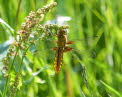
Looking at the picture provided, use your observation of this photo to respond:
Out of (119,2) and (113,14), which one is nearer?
(113,14)

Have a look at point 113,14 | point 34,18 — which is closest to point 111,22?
point 113,14

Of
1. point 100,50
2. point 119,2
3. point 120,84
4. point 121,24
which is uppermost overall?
point 119,2

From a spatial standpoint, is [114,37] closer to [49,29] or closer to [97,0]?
[97,0]

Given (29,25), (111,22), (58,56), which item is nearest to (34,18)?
(29,25)

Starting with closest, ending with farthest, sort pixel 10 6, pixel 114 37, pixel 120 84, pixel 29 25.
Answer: pixel 29 25
pixel 10 6
pixel 120 84
pixel 114 37

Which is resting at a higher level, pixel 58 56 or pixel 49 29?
pixel 49 29

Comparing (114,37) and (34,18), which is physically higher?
(34,18)

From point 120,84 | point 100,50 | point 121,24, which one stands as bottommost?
point 120,84

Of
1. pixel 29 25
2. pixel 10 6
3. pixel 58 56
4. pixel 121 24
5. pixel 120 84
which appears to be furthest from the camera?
pixel 121 24

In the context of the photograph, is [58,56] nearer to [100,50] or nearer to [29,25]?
[29,25]
